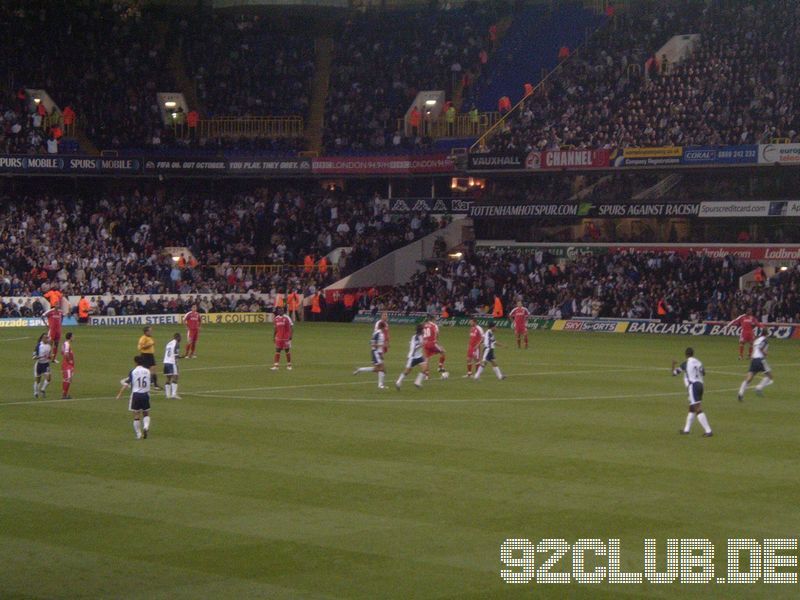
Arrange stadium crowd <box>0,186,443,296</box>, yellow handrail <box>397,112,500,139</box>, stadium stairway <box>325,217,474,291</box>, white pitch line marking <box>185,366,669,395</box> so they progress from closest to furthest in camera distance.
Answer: white pitch line marking <box>185,366,669,395</box> → stadium crowd <box>0,186,443,296</box> → stadium stairway <box>325,217,474,291</box> → yellow handrail <box>397,112,500,139</box>

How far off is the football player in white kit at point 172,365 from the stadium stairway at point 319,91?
155 ft

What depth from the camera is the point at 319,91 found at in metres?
81.9

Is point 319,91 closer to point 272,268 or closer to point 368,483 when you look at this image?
point 272,268

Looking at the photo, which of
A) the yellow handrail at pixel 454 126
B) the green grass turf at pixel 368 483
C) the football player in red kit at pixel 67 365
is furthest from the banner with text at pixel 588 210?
the football player in red kit at pixel 67 365

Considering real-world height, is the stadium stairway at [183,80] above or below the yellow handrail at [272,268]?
above

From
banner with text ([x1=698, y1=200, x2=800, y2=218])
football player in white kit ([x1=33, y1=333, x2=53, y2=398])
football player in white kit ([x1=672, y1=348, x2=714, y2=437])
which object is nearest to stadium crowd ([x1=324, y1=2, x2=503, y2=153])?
banner with text ([x1=698, y1=200, x2=800, y2=218])

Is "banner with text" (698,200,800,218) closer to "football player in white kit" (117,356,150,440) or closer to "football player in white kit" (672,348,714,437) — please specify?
"football player in white kit" (672,348,714,437)

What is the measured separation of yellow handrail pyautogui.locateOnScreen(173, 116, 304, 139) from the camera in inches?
3103

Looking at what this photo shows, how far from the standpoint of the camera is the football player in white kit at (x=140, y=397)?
24.1 meters

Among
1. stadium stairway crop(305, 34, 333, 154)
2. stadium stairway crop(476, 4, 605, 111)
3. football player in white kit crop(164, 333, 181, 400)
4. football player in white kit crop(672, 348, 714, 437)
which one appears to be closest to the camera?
football player in white kit crop(672, 348, 714, 437)

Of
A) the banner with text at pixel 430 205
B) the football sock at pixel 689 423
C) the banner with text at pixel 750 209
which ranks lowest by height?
the football sock at pixel 689 423

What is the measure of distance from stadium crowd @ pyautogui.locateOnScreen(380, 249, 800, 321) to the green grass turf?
71.5ft

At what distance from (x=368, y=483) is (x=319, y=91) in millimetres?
63726

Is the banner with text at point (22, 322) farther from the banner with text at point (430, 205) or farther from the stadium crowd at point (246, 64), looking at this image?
the stadium crowd at point (246, 64)
